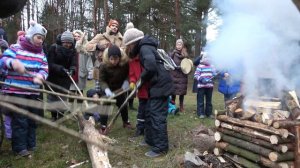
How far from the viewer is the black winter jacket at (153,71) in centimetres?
566

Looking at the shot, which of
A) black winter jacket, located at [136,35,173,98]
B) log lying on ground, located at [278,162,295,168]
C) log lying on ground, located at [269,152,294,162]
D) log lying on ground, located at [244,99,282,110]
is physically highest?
black winter jacket, located at [136,35,173,98]

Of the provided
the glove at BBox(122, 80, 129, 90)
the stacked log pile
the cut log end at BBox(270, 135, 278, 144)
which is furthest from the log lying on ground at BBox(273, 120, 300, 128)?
the glove at BBox(122, 80, 129, 90)

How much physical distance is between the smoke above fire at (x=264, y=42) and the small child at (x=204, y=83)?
7.76 ft

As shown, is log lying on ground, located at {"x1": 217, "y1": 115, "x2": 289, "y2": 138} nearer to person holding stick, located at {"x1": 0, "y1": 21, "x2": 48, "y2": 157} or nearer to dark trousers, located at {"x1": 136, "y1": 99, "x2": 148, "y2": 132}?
dark trousers, located at {"x1": 136, "y1": 99, "x2": 148, "y2": 132}

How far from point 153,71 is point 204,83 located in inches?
122

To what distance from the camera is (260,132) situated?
5191 mm

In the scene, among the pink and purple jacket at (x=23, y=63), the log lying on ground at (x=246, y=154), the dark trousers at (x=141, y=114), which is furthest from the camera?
the dark trousers at (x=141, y=114)

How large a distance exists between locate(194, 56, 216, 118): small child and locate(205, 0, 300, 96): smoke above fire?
236 cm

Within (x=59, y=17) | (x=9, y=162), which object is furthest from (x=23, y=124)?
(x=59, y=17)

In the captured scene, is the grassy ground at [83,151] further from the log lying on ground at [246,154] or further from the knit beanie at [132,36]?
the knit beanie at [132,36]

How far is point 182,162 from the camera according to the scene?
5.30 m

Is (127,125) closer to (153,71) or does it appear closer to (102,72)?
(102,72)

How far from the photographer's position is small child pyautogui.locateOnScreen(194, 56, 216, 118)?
28.0ft

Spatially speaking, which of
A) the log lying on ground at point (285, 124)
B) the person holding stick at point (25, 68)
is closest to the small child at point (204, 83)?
the log lying on ground at point (285, 124)
